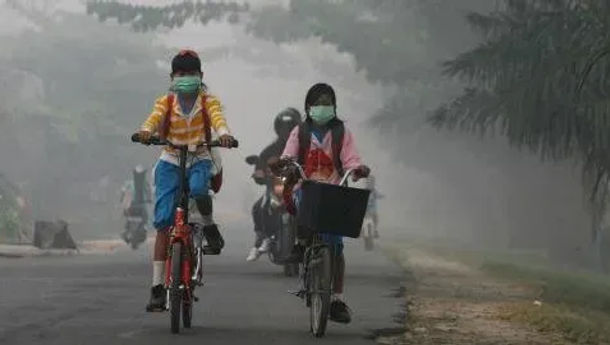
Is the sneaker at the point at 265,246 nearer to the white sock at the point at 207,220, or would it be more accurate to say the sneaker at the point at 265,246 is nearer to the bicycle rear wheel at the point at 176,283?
the white sock at the point at 207,220

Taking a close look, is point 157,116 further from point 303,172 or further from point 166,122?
point 303,172

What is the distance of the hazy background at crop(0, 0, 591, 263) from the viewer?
37219mm

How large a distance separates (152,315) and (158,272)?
1.29 metres

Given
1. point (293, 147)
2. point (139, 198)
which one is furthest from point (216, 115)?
point (139, 198)

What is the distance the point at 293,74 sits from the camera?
112 metres

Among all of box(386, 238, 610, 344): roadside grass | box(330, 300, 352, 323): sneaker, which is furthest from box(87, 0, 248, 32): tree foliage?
box(330, 300, 352, 323): sneaker

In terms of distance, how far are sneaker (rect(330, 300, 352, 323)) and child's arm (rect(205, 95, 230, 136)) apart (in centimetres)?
156

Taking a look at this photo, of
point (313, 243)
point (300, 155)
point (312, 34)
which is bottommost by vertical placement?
point (313, 243)

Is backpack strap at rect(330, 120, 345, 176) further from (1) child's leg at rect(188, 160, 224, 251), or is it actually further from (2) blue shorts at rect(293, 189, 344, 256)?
(1) child's leg at rect(188, 160, 224, 251)

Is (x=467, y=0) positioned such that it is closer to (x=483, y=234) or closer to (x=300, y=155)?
(x=483, y=234)

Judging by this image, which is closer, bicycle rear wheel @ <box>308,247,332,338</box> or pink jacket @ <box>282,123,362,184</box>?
bicycle rear wheel @ <box>308,247,332,338</box>

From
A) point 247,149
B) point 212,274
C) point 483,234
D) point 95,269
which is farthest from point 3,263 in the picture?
point 247,149

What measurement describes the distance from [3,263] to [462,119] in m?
8.32

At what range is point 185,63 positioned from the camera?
9.91m
